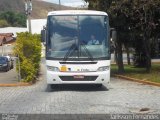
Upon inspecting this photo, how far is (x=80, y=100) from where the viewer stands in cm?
1642

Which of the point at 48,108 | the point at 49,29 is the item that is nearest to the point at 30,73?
the point at 49,29

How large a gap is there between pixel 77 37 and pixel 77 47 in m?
0.45

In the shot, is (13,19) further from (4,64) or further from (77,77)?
(77,77)

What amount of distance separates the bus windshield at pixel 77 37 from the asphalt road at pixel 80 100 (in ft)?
4.94

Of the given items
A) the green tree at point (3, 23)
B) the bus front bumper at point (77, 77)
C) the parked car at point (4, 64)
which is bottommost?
the parked car at point (4, 64)

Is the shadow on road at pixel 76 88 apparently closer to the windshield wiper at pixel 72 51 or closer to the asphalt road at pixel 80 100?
the asphalt road at pixel 80 100

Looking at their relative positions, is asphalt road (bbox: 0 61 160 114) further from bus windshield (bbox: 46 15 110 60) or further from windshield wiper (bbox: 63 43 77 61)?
bus windshield (bbox: 46 15 110 60)

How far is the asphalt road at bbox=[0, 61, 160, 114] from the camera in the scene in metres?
13.9

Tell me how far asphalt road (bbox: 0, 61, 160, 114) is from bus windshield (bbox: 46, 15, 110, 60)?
1.51m

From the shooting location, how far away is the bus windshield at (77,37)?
19.4m

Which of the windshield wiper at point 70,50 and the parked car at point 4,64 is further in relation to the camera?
the parked car at point 4,64

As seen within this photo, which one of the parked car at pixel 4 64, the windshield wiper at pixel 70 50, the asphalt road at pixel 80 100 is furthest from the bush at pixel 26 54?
the parked car at pixel 4 64

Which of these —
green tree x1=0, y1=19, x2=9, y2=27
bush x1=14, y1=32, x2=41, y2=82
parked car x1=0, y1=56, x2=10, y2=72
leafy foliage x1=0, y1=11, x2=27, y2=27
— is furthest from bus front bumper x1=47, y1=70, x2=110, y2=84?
leafy foliage x1=0, y1=11, x2=27, y2=27

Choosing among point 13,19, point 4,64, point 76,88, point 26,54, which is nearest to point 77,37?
point 76,88
